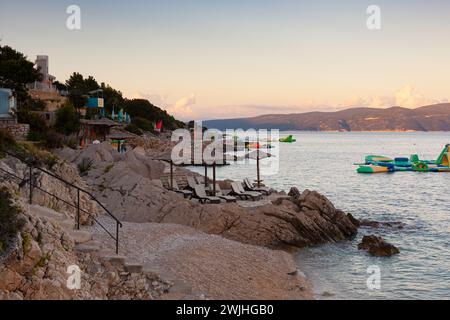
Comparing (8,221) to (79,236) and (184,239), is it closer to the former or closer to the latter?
(79,236)

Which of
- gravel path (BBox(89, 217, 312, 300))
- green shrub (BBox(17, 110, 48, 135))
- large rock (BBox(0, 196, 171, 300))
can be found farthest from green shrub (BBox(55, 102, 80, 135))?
large rock (BBox(0, 196, 171, 300))

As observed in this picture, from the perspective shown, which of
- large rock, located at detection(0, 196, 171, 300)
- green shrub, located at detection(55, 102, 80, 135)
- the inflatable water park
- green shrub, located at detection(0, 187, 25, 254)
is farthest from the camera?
the inflatable water park

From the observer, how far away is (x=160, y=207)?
19.4 metres

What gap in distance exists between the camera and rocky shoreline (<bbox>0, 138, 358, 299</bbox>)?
9.92 m

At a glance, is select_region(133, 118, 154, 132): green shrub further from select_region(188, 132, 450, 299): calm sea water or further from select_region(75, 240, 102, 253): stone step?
select_region(75, 240, 102, 253): stone step

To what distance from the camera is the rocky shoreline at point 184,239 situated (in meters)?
9.92

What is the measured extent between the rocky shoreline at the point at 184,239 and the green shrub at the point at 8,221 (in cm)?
44

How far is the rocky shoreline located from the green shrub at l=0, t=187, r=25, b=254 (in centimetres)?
44

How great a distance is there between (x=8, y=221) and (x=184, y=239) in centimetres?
724

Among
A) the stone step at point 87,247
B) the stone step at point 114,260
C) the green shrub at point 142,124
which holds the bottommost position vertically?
the stone step at point 114,260

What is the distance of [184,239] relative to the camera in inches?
612

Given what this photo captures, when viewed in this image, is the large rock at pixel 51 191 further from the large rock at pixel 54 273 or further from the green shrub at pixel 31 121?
the green shrub at pixel 31 121

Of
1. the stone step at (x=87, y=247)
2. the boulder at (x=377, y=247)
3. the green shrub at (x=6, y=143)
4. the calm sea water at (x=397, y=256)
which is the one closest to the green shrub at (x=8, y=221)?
the stone step at (x=87, y=247)
